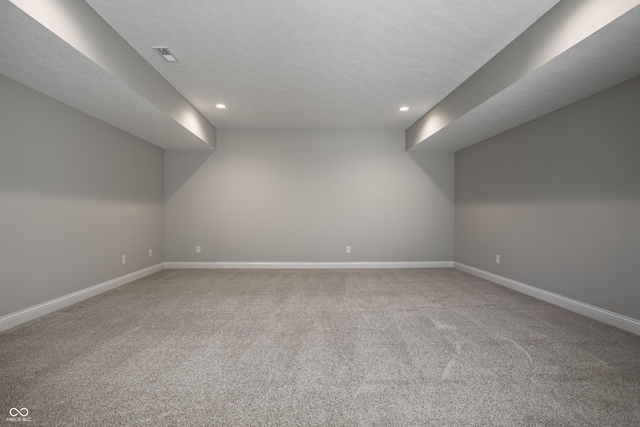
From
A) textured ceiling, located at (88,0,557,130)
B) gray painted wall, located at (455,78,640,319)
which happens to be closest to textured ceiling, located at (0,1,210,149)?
textured ceiling, located at (88,0,557,130)

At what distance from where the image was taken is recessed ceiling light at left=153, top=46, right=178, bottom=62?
2.90m

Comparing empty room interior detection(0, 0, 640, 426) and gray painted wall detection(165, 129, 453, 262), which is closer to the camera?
empty room interior detection(0, 0, 640, 426)

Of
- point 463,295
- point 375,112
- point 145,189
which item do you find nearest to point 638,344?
point 463,295

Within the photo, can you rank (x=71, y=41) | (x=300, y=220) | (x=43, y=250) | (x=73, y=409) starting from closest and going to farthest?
(x=73, y=409) < (x=71, y=41) < (x=43, y=250) < (x=300, y=220)

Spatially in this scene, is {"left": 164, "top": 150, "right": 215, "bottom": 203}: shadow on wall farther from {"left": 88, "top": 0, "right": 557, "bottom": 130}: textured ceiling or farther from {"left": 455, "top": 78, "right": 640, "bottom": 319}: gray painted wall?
{"left": 455, "top": 78, "right": 640, "bottom": 319}: gray painted wall

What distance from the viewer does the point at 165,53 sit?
299 cm

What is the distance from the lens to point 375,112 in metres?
4.75

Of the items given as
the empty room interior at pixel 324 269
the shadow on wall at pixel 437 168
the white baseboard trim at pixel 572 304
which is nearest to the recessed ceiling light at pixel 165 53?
the empty room interior at pixel 324 269

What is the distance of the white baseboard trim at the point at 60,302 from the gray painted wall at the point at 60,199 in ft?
0.17

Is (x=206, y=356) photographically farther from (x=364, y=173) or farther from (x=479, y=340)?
(x=364, y=173)

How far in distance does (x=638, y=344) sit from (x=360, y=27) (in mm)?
3505

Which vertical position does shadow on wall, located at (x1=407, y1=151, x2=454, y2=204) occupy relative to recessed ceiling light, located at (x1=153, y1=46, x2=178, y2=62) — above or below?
below

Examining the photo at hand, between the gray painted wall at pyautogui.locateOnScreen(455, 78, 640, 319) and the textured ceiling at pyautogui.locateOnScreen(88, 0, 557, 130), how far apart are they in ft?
4.19

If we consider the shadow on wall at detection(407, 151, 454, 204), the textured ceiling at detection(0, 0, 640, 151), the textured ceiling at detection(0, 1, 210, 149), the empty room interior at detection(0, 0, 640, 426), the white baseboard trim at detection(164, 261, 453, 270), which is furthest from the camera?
the shadow on wall at detection(407, 151, 454, 204)
